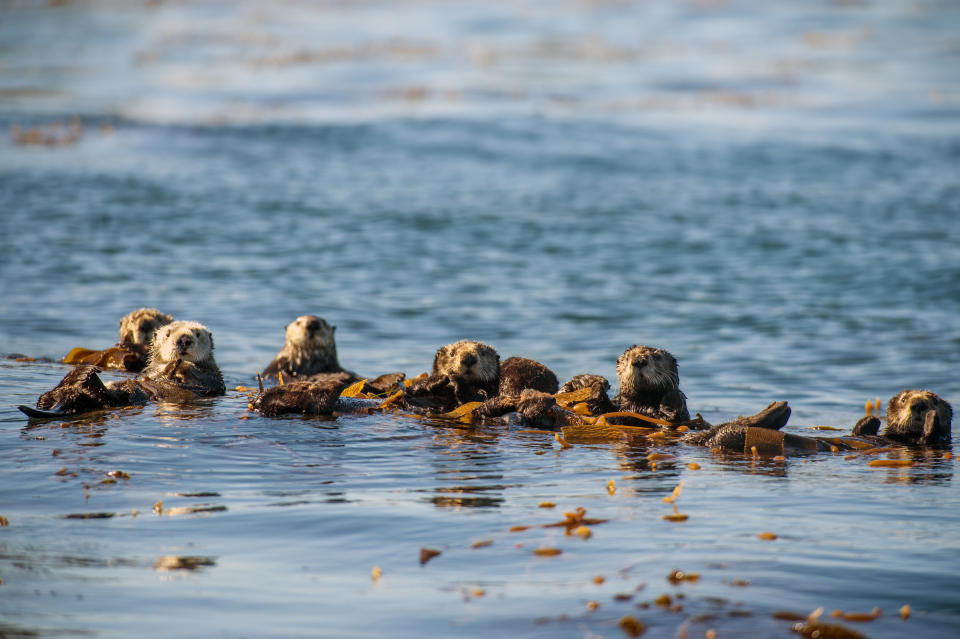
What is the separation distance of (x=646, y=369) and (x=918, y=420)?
1.83 meters

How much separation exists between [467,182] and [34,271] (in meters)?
10.0

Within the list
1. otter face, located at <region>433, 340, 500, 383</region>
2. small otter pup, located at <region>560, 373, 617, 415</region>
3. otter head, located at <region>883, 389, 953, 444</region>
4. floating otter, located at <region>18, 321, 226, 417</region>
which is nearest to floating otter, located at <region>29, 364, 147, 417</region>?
floating otter, located at <region>18, 321, 226, 417</region>

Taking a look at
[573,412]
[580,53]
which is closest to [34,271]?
[573,412]

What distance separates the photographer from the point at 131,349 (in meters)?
9.11

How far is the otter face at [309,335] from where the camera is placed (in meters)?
8.55

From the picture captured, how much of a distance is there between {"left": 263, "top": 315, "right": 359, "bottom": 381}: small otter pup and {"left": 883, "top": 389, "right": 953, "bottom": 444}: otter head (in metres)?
4.18

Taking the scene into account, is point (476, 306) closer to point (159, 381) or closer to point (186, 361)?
point (186, 361)

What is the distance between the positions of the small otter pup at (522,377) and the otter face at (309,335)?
1.55 meters

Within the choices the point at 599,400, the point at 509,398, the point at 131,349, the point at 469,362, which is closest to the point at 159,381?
the point at 131,349

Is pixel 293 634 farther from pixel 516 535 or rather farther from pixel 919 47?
pixel 919 47

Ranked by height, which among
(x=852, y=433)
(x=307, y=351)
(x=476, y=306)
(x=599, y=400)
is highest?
(x=476, y=306)

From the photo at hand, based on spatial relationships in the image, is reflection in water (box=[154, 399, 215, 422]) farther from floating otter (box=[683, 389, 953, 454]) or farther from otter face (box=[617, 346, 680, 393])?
floating otter (box=[683, 389, 953, 454])

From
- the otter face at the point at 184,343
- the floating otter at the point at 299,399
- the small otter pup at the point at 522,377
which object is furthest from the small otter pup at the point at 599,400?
the otter face at the point at 184,343

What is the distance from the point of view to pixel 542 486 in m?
5.66
